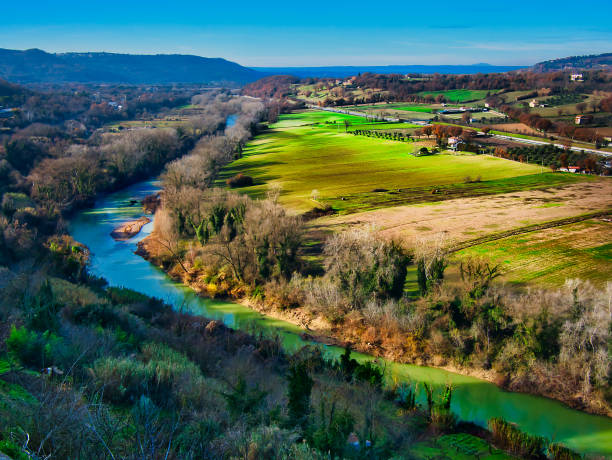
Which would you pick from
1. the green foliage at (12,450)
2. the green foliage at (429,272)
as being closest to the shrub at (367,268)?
the green foliage at (429,272)

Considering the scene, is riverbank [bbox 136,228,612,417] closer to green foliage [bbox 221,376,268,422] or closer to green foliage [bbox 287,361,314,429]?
green foliage [bbox 287,361,314,429]

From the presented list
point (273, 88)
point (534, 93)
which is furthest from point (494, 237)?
point (273, 88)

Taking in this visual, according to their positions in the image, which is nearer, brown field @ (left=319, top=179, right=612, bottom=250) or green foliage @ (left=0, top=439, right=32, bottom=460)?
green foliage @ (left=0, top=439, right=32, bottom=460)

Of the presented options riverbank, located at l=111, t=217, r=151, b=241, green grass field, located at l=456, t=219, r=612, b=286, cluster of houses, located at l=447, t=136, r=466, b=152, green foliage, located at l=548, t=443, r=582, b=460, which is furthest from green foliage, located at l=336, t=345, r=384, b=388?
cluster of houses, located at l=447, t=136, r=466, b=152

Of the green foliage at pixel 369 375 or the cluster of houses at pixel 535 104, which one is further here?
the cluster of houses at pixel 535 104

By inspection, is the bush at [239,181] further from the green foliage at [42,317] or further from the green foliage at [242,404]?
the green foliage at [242,404]

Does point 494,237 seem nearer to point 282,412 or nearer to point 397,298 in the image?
point 397,298
